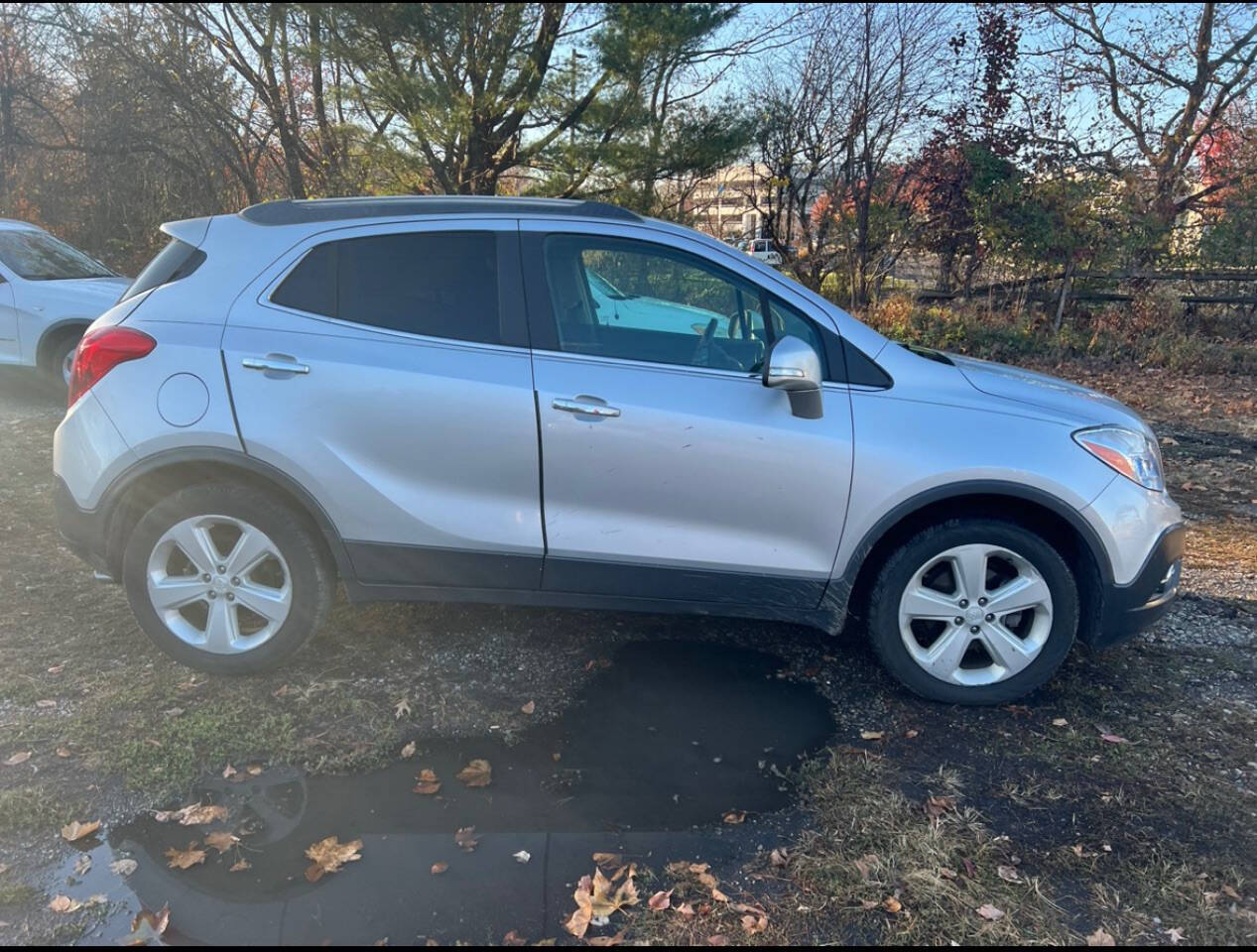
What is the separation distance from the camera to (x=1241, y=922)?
2.57 m

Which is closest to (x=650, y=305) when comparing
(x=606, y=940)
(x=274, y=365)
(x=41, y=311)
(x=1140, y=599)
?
(x=274, y=365)

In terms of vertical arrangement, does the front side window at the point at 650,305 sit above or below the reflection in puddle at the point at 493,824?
above

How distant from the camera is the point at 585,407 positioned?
11.5 feet

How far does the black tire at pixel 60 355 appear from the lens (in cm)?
816

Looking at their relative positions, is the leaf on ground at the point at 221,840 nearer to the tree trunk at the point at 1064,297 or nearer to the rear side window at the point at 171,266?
the rear side window at the point at 171,266

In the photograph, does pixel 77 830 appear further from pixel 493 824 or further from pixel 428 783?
pixel 493 824

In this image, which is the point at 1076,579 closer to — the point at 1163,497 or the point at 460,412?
the point at 1163,497

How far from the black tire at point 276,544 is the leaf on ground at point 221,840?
97 cm

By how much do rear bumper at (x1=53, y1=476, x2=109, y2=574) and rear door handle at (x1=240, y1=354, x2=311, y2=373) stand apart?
3.00 feet

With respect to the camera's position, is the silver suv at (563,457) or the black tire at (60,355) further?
the black tire at (60,355)

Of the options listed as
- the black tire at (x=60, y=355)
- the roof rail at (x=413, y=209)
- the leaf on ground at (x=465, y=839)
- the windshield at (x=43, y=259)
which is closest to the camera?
the leaf on ground at (x=465, y=839)

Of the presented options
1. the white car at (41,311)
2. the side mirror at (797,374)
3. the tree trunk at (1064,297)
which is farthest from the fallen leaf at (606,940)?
the tree trunk at (1064,297)

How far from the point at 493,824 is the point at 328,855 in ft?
1.68

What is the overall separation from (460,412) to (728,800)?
173cm
